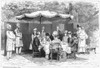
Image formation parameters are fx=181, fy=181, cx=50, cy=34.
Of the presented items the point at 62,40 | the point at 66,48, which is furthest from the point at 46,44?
the point at 66,48

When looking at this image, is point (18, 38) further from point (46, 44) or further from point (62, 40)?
point (62, 40)

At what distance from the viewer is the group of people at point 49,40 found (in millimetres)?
6242

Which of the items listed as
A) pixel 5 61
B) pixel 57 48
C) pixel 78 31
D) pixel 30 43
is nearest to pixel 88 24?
pixel 78 31

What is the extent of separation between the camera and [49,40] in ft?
20.5

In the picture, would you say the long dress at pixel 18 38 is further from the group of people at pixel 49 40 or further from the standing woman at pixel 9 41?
the standing woman at pixel 9 41

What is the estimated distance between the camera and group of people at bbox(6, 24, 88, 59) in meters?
6.24

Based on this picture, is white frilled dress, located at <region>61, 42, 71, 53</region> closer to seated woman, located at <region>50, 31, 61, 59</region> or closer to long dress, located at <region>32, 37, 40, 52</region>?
seated woman, located at <region>50, 31, 61, 59</region>

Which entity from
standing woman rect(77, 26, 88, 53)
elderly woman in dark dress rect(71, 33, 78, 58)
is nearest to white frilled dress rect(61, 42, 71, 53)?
elderly woman in dark dress rect(71, 33, 78, 58)

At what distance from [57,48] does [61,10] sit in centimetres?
135

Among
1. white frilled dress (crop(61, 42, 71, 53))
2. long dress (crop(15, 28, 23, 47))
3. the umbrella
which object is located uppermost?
the umbrella

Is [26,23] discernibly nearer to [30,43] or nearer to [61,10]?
[30,43]

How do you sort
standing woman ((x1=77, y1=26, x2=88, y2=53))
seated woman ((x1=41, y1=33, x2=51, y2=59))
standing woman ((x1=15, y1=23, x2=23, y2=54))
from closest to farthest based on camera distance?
seated woman ((x1=41, y1=33, x2=51, y2=59)) → standing woman ((x1=15, y1=23, x2=23, y2=54)) → standing woman ((x1=77, y1=26, x2=88, y2=53))

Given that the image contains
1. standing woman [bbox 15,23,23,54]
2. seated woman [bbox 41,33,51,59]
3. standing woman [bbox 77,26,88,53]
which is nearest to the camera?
Result: seated woman [bbox 41,33,51,59]

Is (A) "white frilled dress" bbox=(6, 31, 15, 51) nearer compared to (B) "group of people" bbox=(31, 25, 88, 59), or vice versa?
(B) "group of people" bbox=(31, 25, 88, 59)
